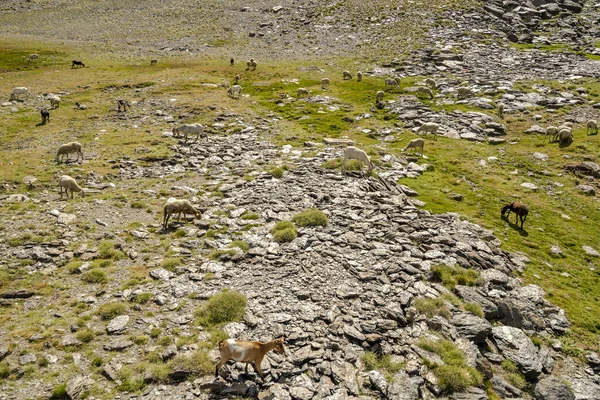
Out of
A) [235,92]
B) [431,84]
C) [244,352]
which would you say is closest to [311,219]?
[244,352]

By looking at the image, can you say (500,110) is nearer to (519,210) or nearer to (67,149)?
(519,210)

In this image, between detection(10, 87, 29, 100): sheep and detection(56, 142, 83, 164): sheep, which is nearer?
detection(56, 142, 83, 164): sheep

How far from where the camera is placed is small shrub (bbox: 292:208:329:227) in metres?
19.8

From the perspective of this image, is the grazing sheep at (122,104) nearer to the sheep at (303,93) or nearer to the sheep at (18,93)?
the sheep at (18,93)

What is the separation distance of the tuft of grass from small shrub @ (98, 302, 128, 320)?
757 cm

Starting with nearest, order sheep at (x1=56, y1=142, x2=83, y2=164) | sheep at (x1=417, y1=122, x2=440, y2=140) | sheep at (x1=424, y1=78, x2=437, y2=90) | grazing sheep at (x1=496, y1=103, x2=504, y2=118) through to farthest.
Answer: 1. sheep at (x1=56, y1=142, x2=83, y2=164)
2. sheep at (x1=417, y1=122, x2=440, y2=140)
3. grazing sheep at (x1=496, y1=103, x2=504, y2=118)
4. sheep at (x1=424, y1=78, x2=437, y2=90)

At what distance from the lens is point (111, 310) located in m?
14.1

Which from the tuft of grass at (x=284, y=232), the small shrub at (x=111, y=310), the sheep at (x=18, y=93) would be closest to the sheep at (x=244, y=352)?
the small shrub at (x=111, y=310)

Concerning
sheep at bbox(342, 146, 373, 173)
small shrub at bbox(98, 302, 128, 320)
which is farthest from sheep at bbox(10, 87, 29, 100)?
small shrub at bbox(98, 302, 128, 320)

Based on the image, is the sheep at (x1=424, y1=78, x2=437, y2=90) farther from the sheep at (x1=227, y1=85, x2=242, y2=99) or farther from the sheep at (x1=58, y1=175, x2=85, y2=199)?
the sheep at (x1=58, y1=175, x2=85, y2=199)

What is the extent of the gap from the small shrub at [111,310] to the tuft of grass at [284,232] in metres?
7.57

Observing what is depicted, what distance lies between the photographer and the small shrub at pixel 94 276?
52.8 feet

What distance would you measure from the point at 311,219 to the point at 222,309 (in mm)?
7605

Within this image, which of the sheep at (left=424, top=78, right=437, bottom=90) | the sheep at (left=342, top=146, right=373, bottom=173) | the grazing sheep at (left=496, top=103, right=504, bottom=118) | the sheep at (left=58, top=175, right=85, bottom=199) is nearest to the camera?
the sheep at (left=58, top=175, right=85, bottom=199)
